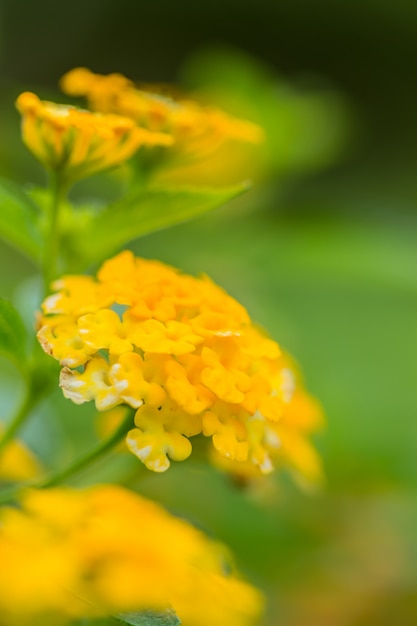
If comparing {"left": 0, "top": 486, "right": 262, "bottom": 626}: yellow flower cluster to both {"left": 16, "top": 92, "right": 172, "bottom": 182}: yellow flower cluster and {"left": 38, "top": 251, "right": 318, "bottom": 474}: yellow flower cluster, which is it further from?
{"left": 16, "top": 92, "right": 172, "bottom": 182}: yellow flower cluster

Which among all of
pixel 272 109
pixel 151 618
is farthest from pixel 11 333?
pixel 272 109

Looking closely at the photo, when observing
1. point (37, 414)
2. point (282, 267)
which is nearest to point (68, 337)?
point (37, 414)

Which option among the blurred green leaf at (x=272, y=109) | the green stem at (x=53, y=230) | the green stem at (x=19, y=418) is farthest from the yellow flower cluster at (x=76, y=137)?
the blurred green leaf at (x=272, y=109)

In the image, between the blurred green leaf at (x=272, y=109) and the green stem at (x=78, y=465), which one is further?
the blurred green leaf at (x=272, y=109)

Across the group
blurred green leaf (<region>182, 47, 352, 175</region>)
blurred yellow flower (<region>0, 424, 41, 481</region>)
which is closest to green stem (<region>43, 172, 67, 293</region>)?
blurred yellow flower (<region>0, 424, 41, 481</region>)

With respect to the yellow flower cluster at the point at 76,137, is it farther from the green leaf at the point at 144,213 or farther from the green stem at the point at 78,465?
the green stem at the point at 78,465
